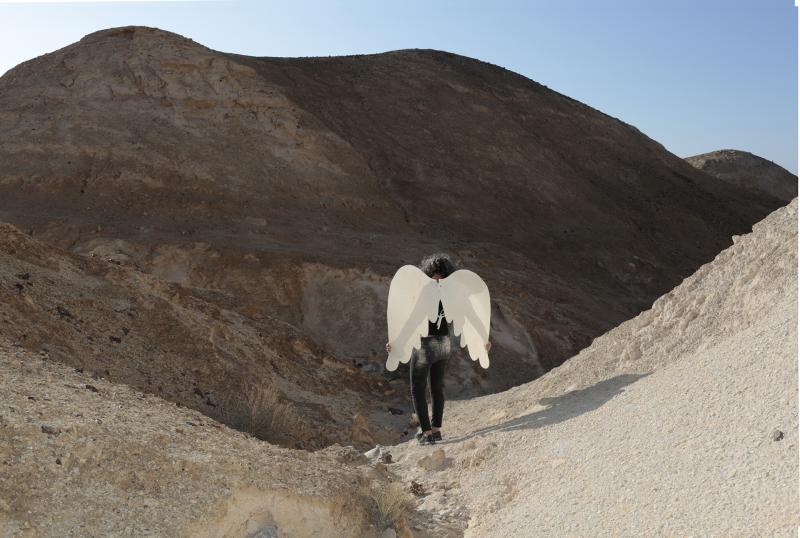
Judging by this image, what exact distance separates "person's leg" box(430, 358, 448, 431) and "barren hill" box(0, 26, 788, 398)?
4972 millimetres

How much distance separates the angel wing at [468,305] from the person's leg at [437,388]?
365 mm

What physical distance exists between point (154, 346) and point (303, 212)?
12.2 metres

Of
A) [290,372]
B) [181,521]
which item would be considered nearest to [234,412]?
[290,372]

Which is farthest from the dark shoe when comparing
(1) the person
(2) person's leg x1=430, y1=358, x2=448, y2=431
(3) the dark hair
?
(3) the dark hair

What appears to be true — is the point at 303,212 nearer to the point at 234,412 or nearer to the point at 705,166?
the point at 234,412

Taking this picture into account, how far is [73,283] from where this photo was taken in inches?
367

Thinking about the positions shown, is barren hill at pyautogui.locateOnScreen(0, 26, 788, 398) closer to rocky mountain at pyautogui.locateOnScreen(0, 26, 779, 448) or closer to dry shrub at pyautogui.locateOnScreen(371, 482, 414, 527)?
rocky mountain at pyautogui.locateOnScreen(0, 26, 779, 448)

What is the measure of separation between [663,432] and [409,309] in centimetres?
246

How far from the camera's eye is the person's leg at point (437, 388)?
283 inches

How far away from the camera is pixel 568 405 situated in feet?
22.0

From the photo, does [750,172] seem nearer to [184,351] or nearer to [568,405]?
[184,351]

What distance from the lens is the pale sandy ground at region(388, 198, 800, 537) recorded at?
4.15 meters

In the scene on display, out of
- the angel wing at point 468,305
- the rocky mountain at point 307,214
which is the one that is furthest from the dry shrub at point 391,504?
the rocky mountain at point 307,214

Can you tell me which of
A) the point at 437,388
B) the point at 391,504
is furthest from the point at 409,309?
the point at 391,504
